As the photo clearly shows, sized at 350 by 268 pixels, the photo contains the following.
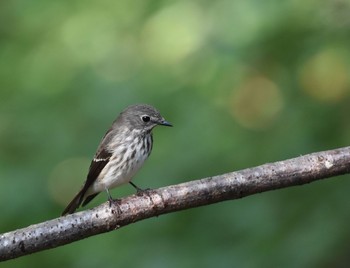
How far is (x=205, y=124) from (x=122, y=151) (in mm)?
780

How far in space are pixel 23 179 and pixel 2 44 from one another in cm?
225

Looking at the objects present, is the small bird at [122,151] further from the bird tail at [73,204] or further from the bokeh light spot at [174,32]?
the bokeh light spot at [174,32]

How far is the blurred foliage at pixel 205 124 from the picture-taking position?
5.13 m

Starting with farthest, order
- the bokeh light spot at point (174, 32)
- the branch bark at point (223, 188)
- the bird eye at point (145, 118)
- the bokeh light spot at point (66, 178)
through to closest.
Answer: the bokeh light spot at point (174, 32)
the bokeh light spot at point (66, 178)
the bird eye at point (145, 118)
the branch bark at point (223, 188)

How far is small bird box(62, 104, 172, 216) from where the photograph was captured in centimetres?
Result: 536

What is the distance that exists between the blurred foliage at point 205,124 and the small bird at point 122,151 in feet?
1.08

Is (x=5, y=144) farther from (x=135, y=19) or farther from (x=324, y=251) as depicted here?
(x=324, y=251)

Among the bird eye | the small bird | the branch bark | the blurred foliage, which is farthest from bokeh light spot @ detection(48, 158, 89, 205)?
the branch bark

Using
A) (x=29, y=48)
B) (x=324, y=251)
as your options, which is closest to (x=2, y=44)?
(x=29, y=48)

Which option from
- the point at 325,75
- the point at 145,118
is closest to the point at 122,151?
the point at 145,118

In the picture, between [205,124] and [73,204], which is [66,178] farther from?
[205,124]

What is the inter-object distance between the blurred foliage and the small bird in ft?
1.08

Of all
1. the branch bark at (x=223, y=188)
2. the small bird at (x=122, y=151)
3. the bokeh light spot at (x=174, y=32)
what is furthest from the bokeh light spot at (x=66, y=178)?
the branch bark at (x=223, y=188)

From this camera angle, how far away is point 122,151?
5445 millimetres
